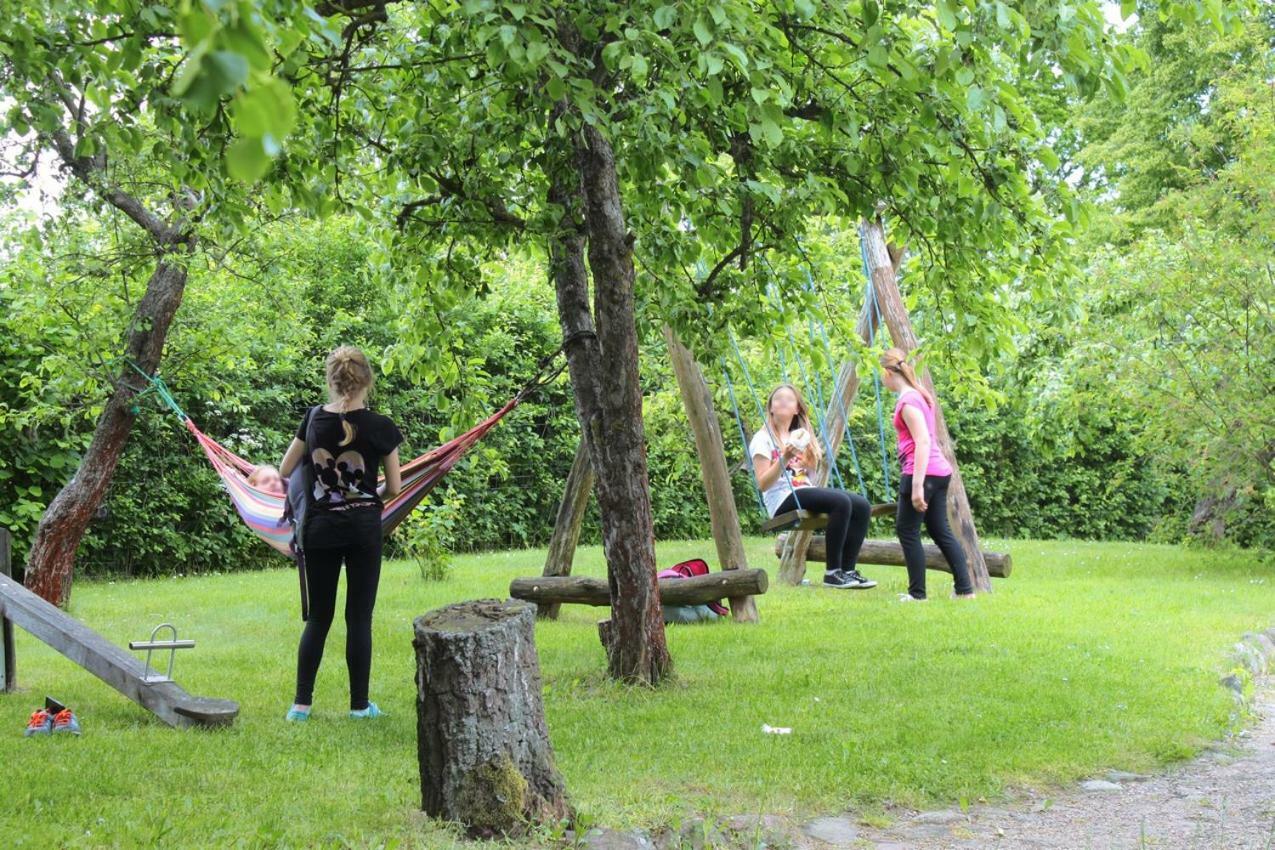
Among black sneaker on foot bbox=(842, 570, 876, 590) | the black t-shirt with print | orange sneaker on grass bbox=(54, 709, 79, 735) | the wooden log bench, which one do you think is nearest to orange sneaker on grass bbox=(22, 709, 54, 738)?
orange sneaker on grass bbox=(54, 709, 79, 735)

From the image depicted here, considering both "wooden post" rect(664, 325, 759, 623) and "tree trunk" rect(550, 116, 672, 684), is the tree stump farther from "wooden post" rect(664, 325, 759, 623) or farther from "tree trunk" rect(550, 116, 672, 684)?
"wooden post" rect(664, 325, 759, 623)

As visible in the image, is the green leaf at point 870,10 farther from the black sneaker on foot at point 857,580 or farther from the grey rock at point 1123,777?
the black sneaker on foot at point 857,580

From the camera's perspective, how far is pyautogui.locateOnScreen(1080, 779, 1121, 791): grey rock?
4.11 metres

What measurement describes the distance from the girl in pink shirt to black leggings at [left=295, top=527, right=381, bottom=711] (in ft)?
14.5

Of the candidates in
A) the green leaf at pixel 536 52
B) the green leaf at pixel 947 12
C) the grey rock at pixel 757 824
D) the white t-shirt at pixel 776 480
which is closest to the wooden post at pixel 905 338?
the white t-shirt at pixel 776 480

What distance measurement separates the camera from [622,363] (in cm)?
535

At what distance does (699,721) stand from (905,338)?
502cm

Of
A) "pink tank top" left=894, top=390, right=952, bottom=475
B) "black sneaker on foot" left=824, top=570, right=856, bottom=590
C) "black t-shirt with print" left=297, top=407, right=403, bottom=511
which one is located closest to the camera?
"black t-shirt with print" left=297, top=407, right=403, bottom=511

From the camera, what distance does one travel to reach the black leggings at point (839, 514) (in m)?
8.13

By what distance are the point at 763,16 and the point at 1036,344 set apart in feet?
41.1

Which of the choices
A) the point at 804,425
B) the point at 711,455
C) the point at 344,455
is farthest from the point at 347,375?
the point at 804,425

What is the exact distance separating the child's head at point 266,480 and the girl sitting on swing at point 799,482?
3062mm

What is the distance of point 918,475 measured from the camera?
8.20 m

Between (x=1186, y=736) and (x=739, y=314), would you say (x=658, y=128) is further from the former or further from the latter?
→ (x=1186, y=736)
